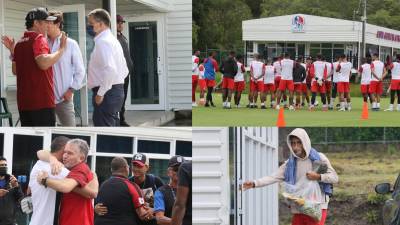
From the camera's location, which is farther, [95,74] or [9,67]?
[9,67]

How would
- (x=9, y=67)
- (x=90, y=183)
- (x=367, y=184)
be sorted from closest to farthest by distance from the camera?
(x=90, y=183)
(x=9, y=67)
(x=367, y=184)

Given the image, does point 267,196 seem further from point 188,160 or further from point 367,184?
point 367,184

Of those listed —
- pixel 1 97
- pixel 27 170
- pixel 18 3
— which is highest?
pixel 18 3

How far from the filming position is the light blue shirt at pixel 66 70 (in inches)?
302

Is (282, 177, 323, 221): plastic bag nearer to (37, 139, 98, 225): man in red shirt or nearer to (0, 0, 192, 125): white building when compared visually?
(37, 139, 98, 225): man in red shirt

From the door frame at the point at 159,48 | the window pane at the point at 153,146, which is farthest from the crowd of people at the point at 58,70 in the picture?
the door frame at the point at 159,48

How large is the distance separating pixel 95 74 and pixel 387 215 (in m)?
3.22

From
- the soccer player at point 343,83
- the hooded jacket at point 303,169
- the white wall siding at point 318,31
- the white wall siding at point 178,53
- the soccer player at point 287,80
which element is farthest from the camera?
the white wall siding at point 318,31

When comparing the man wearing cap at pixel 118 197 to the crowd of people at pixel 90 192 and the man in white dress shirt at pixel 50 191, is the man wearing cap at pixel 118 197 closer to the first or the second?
the crowd of people at pixel 90 192

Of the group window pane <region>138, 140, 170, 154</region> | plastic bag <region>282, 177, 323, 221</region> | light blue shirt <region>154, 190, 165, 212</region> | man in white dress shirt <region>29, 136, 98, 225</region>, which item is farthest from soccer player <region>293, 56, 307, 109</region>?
man in white dress shirt <region>29, 136, 98, 225</region>

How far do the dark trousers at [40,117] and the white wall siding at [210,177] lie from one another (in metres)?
1.52

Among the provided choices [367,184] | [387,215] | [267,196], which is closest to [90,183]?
[387,215]

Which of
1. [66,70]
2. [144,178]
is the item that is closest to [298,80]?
[144,178]

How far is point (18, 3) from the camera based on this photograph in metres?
11.9
